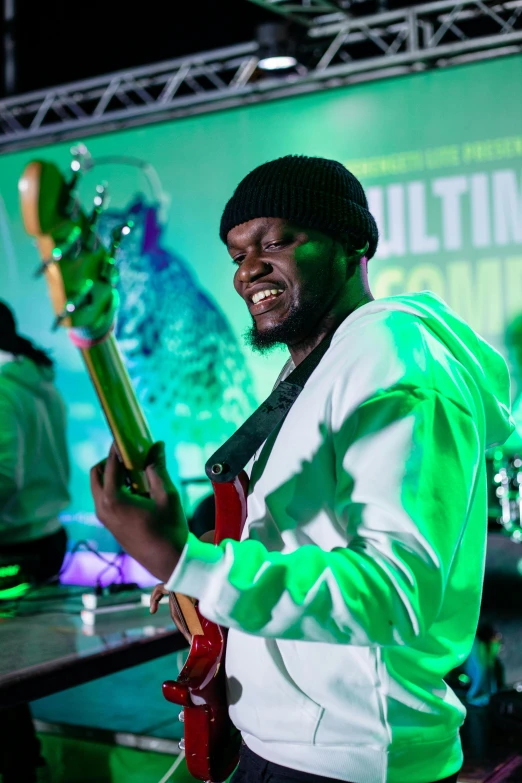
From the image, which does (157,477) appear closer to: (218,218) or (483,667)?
(483,667)

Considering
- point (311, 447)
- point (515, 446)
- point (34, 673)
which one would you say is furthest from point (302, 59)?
point (311, 447)

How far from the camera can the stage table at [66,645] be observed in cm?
204

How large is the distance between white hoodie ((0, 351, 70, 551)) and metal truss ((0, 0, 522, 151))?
2.80 m

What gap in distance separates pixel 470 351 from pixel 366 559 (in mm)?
507

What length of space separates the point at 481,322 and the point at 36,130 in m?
3.66

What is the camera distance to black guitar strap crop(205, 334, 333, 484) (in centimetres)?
121

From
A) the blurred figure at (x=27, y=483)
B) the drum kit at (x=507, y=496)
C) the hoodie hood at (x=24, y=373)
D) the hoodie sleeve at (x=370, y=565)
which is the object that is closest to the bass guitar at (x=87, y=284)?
the hoodie sleeve at (x=370, y=565)

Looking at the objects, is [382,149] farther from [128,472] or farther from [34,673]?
[128,472]

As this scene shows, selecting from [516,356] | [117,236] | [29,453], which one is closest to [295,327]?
[117,236]

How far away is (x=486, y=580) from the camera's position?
5387 mm

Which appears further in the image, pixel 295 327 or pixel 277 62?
pixel 277 62

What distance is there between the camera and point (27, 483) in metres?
3.32

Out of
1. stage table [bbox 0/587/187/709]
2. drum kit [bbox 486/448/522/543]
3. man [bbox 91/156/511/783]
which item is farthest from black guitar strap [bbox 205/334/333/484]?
drum kit [bbox 486/448/522/543]

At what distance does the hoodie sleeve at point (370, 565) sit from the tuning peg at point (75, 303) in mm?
286
